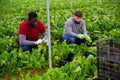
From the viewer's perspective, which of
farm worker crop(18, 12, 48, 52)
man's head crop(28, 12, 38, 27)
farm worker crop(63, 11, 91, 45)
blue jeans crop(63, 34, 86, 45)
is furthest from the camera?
blue jeans crop(63, 34, 86, 45)

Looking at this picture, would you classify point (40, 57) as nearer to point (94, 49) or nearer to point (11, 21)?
point (94, 49)

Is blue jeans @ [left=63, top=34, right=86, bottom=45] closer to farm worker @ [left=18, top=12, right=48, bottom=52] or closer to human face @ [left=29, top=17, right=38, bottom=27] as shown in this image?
farm worker @ [left=18, top=12, right=48, bottom=52]

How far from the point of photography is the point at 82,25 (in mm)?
8258

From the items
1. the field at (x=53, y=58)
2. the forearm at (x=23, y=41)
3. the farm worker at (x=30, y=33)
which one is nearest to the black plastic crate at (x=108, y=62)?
the field at (x=53, y=58)

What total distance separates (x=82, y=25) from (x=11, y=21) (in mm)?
3561

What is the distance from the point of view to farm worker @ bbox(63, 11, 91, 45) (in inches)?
315

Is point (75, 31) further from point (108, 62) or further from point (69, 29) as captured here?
point (108, 62)

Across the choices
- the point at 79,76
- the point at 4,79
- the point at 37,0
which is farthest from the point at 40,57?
the point at 37,0

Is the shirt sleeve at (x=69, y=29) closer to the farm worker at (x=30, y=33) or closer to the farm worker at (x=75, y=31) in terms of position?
the farm worker at (x=75, y=31)

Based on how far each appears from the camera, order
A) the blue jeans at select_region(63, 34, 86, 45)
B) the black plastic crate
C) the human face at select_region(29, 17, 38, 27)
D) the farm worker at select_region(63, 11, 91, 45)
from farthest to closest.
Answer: the blue jeans at select_region(63, 34, 86, 45) → the farm worker at select_region(63, 11, 91, 45) → the human face at select_region(29, 17, 38, 27) → the black plastic crate

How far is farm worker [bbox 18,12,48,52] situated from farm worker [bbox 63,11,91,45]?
71 cm

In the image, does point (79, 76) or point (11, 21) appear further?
point (11, 21)

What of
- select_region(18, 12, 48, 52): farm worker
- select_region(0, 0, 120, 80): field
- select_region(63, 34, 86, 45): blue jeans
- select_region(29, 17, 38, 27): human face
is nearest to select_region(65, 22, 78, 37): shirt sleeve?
select_region(63, 34, 86, 45): blue jeans

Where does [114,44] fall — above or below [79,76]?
above
